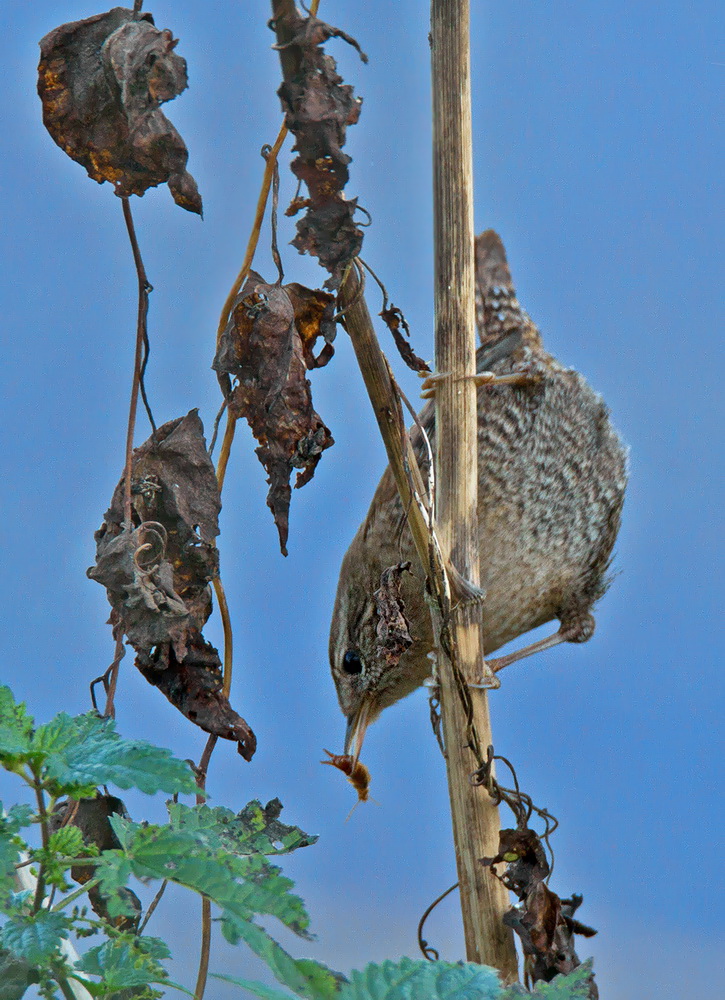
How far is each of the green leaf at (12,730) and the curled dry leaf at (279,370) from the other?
1.51ft

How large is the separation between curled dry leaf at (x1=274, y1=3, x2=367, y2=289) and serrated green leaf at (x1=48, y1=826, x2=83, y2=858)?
679 mm

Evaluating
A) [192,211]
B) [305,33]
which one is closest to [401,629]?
[192,211]

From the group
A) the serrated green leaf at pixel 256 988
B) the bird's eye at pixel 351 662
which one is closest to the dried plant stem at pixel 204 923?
the serrated green leaf at pixel 256 988

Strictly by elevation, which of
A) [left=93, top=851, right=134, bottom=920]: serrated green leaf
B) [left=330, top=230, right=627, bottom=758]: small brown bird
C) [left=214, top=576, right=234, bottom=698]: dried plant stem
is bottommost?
[left=93, top=851, right=134, bottom=920]: serrated green leaf

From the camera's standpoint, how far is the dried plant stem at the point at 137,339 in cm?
127

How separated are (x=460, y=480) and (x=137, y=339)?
492 mm

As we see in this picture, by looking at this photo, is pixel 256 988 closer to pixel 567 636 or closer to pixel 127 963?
pixel 127 963

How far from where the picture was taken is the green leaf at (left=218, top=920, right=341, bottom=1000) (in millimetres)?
767

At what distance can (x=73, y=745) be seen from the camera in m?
0.94

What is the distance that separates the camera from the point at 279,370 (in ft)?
4.15

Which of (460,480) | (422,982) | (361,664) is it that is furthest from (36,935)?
(361,664)

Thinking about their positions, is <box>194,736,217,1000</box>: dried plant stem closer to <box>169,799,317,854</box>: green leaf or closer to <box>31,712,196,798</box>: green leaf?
<box>169,799,317,854</box>: green leaf

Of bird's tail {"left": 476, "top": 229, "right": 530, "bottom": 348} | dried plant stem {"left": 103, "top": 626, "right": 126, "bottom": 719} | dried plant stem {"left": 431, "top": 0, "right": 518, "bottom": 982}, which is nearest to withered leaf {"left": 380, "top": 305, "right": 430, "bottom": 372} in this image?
dried plant stem {"left": 431, "top": 0, "right": 518, "bottom": 982}

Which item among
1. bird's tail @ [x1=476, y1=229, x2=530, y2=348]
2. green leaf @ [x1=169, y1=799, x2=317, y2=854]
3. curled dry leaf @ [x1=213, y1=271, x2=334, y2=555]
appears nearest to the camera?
green leaf @ [x1=169, y1=799, x2=317, y2=854]
